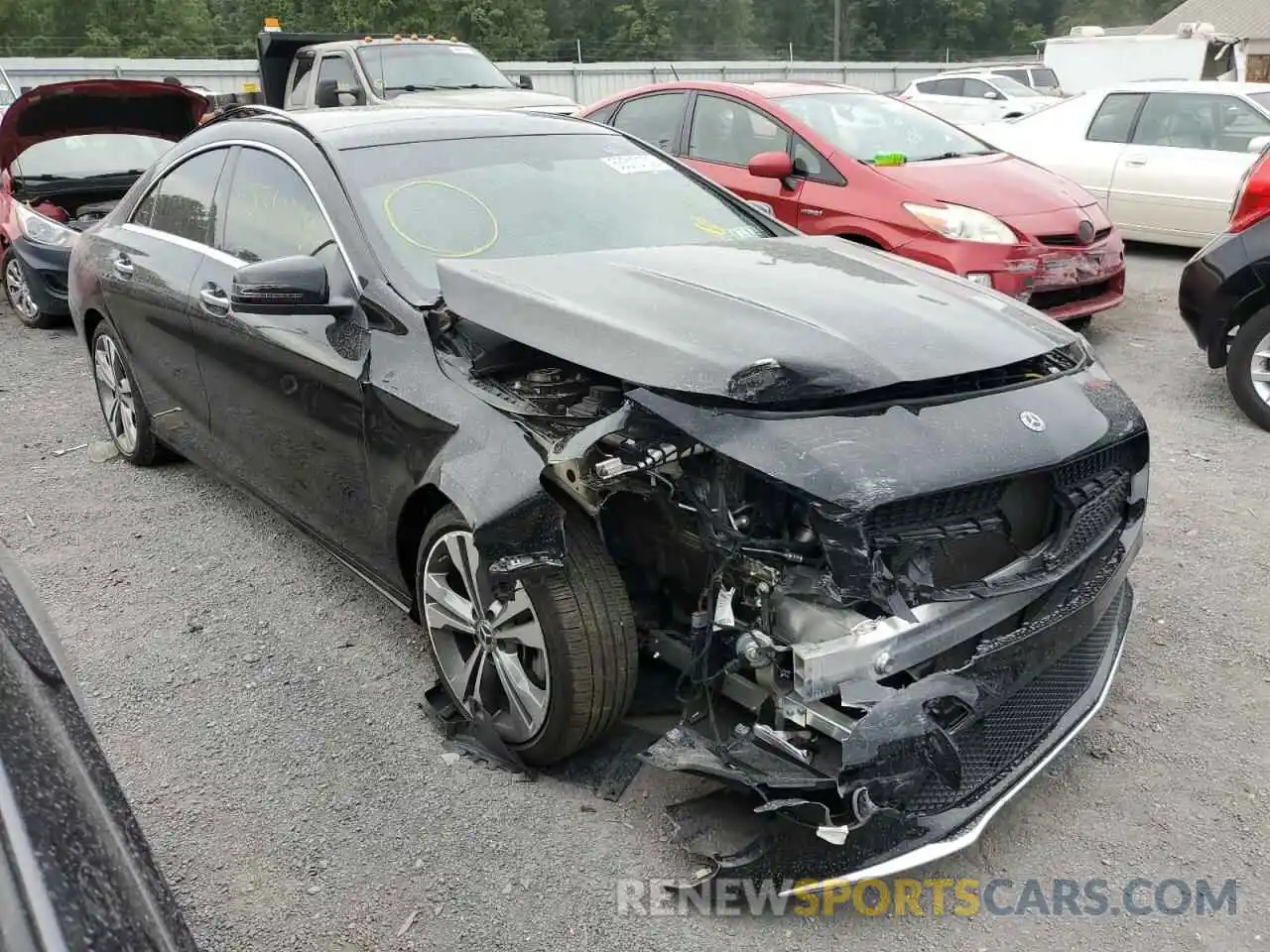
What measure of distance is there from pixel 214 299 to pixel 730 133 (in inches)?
173

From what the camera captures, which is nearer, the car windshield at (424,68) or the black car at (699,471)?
the black car at (699,471)

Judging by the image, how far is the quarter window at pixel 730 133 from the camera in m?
6.92

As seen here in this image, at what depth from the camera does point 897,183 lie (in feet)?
20.7

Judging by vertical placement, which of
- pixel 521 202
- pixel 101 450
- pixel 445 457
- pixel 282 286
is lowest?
pixel 101 450

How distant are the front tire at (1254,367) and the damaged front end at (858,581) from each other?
9.99 ft

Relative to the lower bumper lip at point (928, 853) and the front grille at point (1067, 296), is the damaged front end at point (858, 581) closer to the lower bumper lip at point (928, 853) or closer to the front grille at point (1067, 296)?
the lower bumper lip at point (928, 853)

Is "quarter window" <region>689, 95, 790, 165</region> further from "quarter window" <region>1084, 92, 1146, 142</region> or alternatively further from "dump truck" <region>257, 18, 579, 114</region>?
"quarter window" <region>1084, 92, 1146, 142</region>

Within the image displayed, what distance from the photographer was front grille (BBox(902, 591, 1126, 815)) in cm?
231

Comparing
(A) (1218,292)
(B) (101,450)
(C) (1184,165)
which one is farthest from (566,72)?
(A) (1218,292)

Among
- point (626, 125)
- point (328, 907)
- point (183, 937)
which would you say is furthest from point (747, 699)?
point (626, 125)

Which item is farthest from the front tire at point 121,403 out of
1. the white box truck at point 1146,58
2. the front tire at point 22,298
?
the white box truck at point 1146,58

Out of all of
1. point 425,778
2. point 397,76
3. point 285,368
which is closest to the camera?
point 425,778

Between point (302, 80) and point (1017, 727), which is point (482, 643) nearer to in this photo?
point (1017, 727)

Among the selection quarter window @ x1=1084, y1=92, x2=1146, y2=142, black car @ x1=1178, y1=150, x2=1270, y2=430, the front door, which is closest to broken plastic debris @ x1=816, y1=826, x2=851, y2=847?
the front door
